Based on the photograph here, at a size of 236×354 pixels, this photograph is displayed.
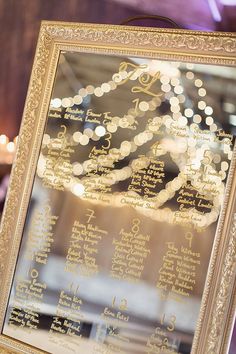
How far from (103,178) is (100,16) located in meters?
0.55

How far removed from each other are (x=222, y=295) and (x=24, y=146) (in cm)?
67

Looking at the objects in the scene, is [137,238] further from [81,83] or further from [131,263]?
[81,83]

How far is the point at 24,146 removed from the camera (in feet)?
5.41

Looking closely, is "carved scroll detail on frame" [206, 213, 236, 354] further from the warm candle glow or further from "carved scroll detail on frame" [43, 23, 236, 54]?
the warm candle glow

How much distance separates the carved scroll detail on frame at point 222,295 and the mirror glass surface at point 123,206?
50 mm

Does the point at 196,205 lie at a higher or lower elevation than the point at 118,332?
higher

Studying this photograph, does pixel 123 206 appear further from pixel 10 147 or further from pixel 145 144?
pixel 10 147

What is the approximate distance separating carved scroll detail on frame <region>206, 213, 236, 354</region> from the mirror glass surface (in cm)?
5

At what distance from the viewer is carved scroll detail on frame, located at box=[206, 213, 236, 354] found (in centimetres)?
134

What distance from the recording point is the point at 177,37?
147 centimetres

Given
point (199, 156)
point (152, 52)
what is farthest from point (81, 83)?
point (199, 156)

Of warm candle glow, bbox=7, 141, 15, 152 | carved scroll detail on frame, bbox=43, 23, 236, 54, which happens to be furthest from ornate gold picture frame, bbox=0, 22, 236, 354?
warm candle glow, bbox=7, 141, 15, 152

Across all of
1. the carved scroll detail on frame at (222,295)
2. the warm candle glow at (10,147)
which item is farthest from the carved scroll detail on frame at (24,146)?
the carved scroll detail on frame at (222,295)

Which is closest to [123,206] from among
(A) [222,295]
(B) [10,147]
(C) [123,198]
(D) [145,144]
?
(C) [123,198]
